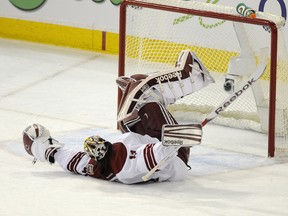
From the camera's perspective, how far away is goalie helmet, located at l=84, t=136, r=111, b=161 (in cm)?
448

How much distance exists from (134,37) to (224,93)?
1.81ft

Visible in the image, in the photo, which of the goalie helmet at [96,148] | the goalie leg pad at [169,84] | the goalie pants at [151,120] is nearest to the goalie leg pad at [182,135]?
the goalie helmet at [96,148]

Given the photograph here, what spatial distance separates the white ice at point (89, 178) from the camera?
415 centimetres

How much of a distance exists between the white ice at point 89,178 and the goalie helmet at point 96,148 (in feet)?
0.38

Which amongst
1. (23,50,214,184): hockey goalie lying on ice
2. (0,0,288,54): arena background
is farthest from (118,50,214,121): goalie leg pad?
(0,0,288,54): arena background

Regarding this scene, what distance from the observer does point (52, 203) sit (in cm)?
414

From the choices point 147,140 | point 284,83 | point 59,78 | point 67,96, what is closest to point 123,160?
point 147,140

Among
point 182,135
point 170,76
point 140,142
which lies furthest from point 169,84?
point 182,135

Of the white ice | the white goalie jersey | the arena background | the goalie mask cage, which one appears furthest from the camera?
the arena background

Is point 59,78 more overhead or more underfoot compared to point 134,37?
more underfoot

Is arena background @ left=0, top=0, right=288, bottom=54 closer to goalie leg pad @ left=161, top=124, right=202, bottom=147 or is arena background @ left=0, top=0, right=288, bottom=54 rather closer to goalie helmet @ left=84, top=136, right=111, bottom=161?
goalie helmet @ left=84, top=136, right=111, bottom=161

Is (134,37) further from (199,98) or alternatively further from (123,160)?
(123,160)

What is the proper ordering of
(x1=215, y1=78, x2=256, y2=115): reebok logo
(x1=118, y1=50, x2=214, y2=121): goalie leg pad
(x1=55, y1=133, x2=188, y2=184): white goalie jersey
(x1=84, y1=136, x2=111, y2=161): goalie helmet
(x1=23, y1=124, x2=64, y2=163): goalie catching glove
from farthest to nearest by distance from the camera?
(x1=215, y1=78, x2=256, y2=115): reebok logo, (x1=118, y1=50, x2=214, y2=121): goalie leg pad, (x1=23, y1=124, x2=64, y2=163): goalie catching glove, (x1=84, y1=136, x2=111, y2=161): goalie helmet, (x1=55, y1=133, x2=188, y2=184): white goalie jersey

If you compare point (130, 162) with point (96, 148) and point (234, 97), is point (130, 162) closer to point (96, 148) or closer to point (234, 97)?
point (96, 148)
